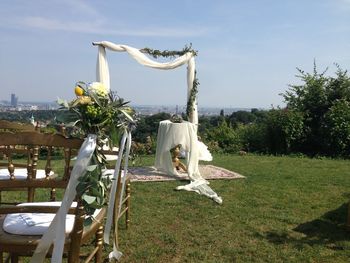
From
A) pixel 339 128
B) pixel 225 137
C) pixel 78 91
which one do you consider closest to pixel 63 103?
pixel 78 91

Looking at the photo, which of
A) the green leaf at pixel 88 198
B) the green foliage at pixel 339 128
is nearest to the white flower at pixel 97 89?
the green leaf at pixel 88 198

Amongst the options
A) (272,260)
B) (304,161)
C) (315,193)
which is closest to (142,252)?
(272,260)

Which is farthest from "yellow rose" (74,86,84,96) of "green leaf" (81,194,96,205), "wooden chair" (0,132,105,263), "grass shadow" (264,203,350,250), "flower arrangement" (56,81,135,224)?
"grass shadow" (264,203,350,250)

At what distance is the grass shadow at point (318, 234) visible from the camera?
3.85 metres

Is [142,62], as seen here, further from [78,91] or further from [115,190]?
[78,91]

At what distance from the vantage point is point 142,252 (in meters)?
3.53

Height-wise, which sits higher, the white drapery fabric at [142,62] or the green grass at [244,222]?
the white drapery fabric at [142,62]

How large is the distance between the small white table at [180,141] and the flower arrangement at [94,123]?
4647 millimetres

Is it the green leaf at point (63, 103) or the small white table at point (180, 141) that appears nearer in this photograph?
the green leaf at point (63, 103)

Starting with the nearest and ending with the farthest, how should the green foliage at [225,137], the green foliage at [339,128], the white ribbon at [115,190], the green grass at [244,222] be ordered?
1. the white ribbon at [115,190]
2. the green grass at [244,222]
3. the green foliage at [339,128]
4. the green foliage at [225,137]

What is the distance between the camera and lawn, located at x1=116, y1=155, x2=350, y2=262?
3.56 metres

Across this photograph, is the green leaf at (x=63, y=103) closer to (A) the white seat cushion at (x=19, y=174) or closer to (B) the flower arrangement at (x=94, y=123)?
(B) the flower arrangement at (x=94, y=123)

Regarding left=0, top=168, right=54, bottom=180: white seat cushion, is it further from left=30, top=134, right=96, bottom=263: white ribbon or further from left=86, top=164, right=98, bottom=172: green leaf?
left=86, top=164, right=98, bottom=172: green leaf

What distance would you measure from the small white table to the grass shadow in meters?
2.58
